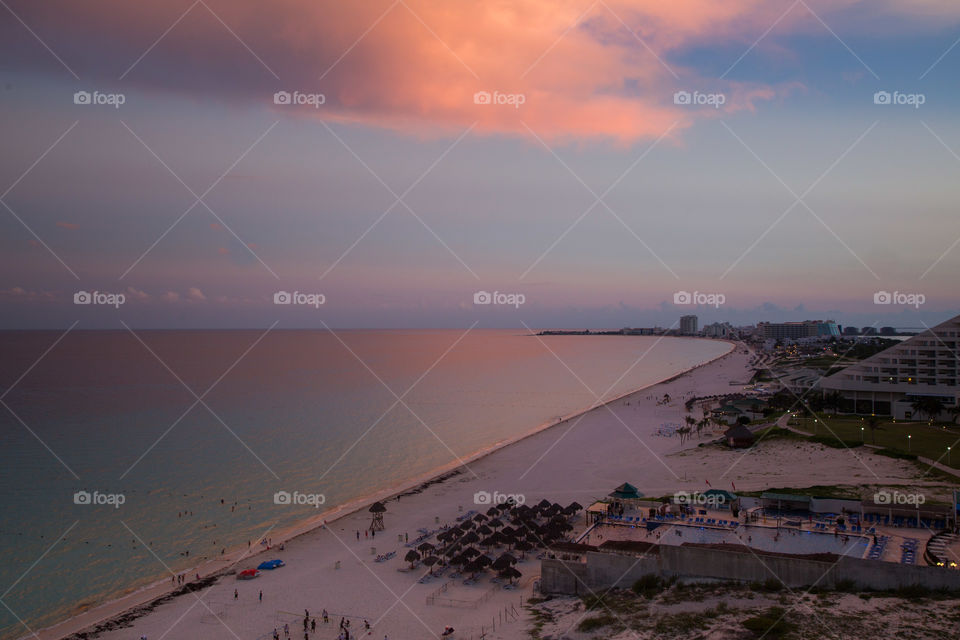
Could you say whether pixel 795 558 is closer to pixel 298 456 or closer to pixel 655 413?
pixel 298 456

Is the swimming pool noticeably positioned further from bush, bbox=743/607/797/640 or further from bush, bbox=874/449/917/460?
bush, bbox=874/449/917/460

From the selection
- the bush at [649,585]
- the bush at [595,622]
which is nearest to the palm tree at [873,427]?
the bush at [649,585]

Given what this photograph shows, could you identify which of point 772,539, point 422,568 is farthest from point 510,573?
point 772,539

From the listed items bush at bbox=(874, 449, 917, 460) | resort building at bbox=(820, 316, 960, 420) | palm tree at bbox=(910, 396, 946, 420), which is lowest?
bush at bbox=(874, 449, 917, 460)

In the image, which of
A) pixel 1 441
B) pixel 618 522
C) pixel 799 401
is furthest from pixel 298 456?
pixel 799 401

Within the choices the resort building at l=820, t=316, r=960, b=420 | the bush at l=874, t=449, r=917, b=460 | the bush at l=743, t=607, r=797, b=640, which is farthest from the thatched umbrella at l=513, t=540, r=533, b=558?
the resort building at l=820, t=316, r=960, b=420

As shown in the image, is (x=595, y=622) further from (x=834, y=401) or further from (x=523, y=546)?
(x=834, y=401)

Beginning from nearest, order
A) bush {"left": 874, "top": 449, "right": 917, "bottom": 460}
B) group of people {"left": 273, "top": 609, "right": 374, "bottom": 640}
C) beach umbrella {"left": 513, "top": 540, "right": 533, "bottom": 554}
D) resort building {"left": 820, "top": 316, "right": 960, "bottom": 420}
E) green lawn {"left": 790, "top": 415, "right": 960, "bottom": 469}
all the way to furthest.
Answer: group of people {"left": 273, "top": 609, "right": 374, "bottom": 640}
beach umbrella {"left": 513, "top": 540, "right": 533, "bottom": 554}
bush {"left": 874, "top": 449, "right": 917, "bottom": 460}
green lawn {"left": 790, "top": 415, "right": 960, "bottom": 469}
resort building {"left": 820, "top": 316, "right": 960, "bottom": 420}
